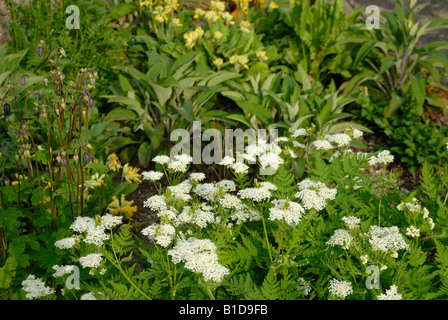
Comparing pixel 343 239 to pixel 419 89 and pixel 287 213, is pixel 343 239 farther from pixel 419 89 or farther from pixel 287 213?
pixel 419 89

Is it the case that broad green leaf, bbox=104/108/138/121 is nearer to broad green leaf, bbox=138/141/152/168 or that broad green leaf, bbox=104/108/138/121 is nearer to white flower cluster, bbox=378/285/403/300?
broad green leaf, bbox=138/141/152/168

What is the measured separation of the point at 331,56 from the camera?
498cm

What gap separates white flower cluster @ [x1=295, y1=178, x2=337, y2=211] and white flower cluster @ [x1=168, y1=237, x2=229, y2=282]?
46cm

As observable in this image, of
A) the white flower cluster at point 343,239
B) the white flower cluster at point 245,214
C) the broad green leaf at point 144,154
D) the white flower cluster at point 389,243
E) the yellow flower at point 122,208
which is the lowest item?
the yellow flower at point 122,208

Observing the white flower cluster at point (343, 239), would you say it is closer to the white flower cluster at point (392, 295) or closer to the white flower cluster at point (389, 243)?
the white flower cluster at point (389, 243)

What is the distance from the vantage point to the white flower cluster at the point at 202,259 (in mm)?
1625

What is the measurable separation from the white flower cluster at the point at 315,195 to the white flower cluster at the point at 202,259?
0.46 m

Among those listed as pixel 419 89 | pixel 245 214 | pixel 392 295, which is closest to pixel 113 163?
pixel 245 214

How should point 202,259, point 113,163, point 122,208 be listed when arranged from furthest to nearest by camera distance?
point 122,208 < point 113,163 < point 202,259

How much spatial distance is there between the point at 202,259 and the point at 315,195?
1.95 ft

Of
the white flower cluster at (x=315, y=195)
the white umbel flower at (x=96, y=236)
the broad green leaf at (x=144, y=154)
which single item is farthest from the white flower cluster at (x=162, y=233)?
the broad green leaf at (x=144, y=154)

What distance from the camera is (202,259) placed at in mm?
1637

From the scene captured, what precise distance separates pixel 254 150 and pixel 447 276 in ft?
3.37

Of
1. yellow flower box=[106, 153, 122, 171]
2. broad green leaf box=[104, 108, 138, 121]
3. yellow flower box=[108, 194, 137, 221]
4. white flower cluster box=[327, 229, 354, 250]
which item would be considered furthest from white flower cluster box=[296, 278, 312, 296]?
broad green leaf box=[104, 108, 138, 121]
